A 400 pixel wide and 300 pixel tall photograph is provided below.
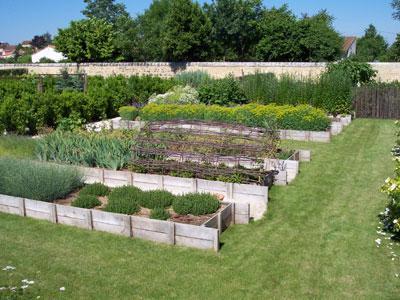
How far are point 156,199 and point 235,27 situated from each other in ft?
96.9

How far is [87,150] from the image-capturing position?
8211 mm

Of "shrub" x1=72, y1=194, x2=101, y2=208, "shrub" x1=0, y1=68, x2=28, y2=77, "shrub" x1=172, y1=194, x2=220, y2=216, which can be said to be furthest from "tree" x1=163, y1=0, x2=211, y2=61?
"shrub" x1=172, y1=194, x2=220, y2=216

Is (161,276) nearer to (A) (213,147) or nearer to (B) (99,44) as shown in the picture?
(A) (213,147)

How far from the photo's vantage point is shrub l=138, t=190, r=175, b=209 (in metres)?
6.46

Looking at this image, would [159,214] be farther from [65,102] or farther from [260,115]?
[65,102]

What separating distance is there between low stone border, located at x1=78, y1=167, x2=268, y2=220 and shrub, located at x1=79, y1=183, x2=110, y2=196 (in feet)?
1.48

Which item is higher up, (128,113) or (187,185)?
(128,113)

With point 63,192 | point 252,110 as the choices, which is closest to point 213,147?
point 63,192

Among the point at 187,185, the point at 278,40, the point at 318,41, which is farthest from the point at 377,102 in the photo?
the point at 278,40

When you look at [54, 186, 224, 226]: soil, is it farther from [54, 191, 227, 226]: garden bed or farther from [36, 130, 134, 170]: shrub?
[36, 130, 134, 170]: shrub

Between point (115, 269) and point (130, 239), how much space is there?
0.80m

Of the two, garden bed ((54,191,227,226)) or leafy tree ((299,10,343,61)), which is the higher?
leafy tree ((299,10,343,61))

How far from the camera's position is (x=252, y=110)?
12.3 metres

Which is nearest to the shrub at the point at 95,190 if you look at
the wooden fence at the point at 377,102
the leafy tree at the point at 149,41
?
the wooden fence at the point at 377,102
